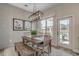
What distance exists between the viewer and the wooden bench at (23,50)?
1953 millimetres

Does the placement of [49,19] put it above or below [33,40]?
above

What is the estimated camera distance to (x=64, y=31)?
6.48ft

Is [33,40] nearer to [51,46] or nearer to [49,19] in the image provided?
[51,46]

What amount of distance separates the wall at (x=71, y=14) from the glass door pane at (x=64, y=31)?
11cm

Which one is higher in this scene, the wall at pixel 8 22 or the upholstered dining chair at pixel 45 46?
the wall at pixel 8 22

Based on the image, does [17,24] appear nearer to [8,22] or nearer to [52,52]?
[8,22]

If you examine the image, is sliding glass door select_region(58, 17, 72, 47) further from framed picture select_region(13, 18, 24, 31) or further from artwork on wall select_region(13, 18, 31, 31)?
framed picture select_region(13, 18, 24, 31)

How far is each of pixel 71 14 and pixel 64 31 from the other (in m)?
0.36

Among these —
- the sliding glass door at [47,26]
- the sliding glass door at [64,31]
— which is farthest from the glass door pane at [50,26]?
the sliding glass door at [64,31]

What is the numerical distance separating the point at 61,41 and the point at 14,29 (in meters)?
0.98

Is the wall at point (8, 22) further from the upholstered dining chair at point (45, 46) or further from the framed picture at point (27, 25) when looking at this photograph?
the upholstered dining chair at point (45, 46)

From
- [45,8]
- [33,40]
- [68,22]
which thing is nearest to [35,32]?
[33,40]

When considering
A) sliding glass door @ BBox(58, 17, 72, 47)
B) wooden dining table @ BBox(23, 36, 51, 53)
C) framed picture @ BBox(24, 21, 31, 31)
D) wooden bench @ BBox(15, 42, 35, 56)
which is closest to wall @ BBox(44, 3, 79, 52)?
sliding glass door @ BBox(58, 17, 72, 47)

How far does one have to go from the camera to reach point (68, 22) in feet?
6.39
